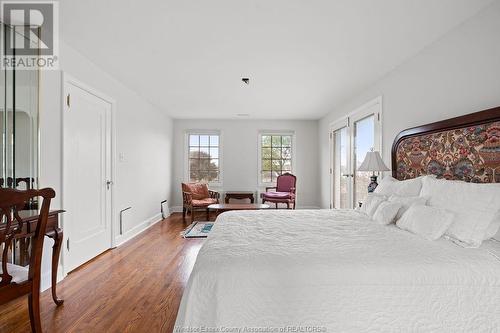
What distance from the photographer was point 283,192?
5.97m

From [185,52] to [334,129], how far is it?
11.9ft

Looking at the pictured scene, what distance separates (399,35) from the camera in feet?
7.84

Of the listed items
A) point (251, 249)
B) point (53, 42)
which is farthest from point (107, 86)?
point (251, 249)

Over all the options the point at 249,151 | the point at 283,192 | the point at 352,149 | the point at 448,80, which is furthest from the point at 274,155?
the point at 448,80

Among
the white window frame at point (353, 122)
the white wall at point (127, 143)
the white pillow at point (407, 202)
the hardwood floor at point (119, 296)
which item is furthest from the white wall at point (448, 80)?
the white wall at point (127, 143)

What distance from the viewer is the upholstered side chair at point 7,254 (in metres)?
1.39

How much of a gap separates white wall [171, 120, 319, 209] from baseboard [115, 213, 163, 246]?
1.28 m

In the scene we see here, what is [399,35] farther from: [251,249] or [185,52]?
[251,249]

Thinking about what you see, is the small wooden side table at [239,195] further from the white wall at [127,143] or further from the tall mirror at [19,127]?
the tall mirror at [19,127]

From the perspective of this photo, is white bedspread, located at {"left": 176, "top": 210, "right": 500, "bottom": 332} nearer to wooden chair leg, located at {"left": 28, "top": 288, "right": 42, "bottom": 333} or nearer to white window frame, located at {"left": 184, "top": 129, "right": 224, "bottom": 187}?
wooden chair leg, located at {"left": 28, "top": 288, "right": 42, "bottom": 333}

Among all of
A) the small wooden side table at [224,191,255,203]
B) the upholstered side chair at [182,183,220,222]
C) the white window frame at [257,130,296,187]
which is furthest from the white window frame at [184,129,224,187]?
the white window frame at [257,130,296,187]

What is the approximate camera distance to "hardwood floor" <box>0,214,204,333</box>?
181 centimetres

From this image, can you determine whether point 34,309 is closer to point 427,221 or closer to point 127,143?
point 427,221

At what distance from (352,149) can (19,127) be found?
4.42m
